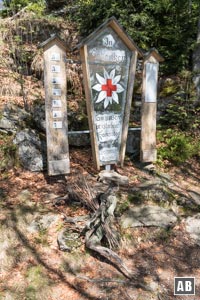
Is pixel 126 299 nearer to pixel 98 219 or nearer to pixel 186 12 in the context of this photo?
pixel 98 219

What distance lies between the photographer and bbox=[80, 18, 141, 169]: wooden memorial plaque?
166 inches

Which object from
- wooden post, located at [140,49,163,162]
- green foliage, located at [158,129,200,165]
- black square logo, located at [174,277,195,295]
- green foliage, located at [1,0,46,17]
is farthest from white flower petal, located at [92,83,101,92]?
green foliage, located at [1,0,46,17]

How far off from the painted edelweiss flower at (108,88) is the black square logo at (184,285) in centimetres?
270

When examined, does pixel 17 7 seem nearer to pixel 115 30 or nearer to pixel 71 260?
pixel 115 30

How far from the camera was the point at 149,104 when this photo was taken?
4883 mm

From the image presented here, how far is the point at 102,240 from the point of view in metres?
3.24

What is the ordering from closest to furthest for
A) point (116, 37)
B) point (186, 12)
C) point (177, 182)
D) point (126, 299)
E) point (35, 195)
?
point (126, 299) → point (35, 195) → point (116, 37) → point (177, 182) → point (186, 12)

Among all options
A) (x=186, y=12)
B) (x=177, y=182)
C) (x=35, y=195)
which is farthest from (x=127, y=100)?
(x=186, y=12)

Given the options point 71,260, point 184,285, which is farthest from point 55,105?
point 184,285

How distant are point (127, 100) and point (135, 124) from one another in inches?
79.0

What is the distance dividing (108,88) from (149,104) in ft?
2.94

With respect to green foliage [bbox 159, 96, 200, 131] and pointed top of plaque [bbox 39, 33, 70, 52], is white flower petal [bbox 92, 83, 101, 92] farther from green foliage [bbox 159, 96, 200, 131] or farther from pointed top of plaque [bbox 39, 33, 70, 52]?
green foliage [bbox 159, 96, 200, 131]

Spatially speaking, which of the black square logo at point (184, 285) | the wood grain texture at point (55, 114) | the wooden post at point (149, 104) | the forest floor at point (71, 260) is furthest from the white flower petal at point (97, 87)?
the black square logo at point (184, 285)

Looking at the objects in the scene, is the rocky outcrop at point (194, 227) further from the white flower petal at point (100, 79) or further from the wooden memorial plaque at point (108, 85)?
the white flower petal at point (100, 79)
